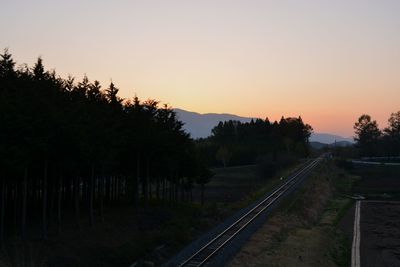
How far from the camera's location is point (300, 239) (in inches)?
1411

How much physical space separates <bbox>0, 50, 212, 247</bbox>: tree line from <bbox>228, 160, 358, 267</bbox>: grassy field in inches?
440

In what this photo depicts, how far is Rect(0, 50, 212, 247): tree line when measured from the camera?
27.8 metres

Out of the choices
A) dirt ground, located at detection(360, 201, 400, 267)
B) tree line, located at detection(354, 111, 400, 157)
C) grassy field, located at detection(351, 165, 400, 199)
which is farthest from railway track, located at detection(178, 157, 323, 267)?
Answer: tree line, located at detection(354, 111, 400, 157)

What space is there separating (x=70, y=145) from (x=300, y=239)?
16.5 meters

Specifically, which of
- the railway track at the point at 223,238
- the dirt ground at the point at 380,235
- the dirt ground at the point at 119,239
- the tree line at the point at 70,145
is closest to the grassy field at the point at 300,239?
the railway track at the point at 223,238

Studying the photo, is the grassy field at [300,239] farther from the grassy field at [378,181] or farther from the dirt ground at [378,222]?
the grassy field at [378,181]

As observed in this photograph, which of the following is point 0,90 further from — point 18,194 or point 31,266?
point 31,266

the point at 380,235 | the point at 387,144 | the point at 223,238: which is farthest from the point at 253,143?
the point at 223,238

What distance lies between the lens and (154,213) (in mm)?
42906

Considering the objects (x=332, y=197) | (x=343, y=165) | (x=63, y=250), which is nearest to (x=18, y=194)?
(x=63, y=250)

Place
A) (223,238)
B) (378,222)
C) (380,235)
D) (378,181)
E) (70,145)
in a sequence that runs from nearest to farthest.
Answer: (70,145)
(223,238)
(380,235)
(378,222)
(378,181)

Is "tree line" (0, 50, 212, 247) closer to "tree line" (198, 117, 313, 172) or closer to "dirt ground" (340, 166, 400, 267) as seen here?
"dirt ground" (340, 166, 400, 267)

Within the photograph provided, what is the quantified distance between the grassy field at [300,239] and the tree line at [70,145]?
11.2 metres

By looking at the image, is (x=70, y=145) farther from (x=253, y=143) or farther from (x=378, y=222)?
(x=253, y=143)
